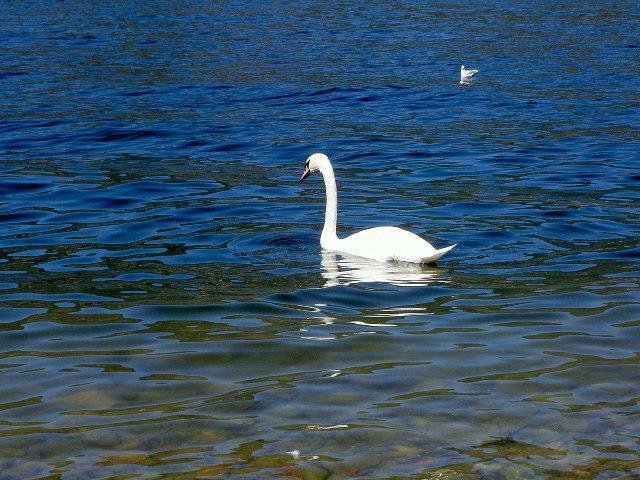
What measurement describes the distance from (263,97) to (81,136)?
16.2 ft

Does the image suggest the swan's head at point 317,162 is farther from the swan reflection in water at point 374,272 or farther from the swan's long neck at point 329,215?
the swan reflection in water at point 374,272

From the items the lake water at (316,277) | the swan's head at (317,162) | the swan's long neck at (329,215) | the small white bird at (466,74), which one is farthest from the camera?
the small white bird at (466,74)

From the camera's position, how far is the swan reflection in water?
9773 millimetres

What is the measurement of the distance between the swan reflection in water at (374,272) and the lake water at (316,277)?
0.13 ft

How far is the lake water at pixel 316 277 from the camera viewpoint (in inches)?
235

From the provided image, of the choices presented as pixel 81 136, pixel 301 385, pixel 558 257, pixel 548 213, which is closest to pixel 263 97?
pixel 81 136

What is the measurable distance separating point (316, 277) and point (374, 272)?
52 cm

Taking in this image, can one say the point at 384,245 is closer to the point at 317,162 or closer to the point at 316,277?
the point at 316,277

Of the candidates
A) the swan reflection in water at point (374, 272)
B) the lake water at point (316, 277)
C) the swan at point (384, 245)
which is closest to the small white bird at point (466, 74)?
the lake water at point (316, 277)

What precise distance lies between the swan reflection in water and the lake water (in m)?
0.04

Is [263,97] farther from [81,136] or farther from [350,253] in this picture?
[350,253]

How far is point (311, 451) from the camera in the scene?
227 inches

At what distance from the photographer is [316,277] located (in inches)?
398

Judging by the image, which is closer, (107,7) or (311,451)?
(311,451)
